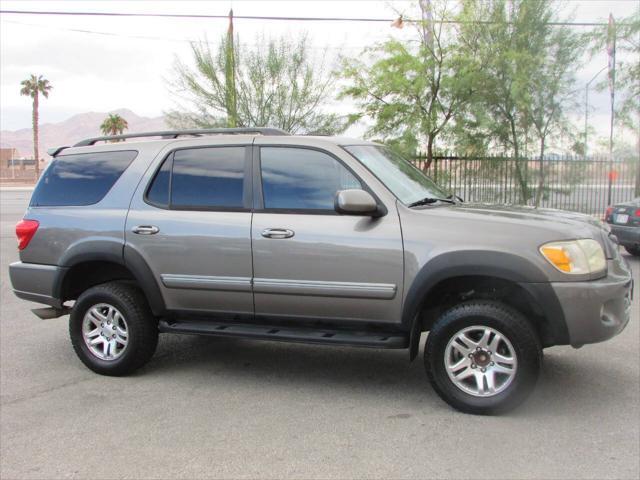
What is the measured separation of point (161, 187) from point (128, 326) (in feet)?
3.79

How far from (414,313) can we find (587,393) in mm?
1435

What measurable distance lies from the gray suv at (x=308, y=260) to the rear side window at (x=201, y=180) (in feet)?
0.04

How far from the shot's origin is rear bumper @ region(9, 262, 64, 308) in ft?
18.0

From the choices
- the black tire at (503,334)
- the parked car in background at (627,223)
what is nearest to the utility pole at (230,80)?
the parked car in background at (627,223)

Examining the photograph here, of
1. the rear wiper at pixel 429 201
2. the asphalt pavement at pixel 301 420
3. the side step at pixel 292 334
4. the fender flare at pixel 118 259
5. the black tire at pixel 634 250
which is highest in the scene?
the rear wiper at pixel 429 201

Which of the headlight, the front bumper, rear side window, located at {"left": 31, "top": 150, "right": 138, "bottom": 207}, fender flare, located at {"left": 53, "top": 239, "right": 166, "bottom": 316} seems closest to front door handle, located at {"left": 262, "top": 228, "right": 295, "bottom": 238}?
fender flare, located at {"left": 53, "top": 239, "right": 166, "bottom": 316}

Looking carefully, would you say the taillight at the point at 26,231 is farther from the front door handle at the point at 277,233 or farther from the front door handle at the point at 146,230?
the front door handle at the point at 277,233

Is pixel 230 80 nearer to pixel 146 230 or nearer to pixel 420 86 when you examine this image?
pixel 420 86

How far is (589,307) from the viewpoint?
163 inches

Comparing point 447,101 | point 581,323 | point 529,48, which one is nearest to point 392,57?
point 447,101

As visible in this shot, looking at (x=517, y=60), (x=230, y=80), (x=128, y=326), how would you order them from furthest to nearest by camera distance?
(x=230, y=80), (x=517, y=60), (x=128, y=326)

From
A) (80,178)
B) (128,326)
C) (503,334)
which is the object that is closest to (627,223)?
(503,334)

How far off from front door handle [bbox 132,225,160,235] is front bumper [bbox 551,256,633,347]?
2974 mm

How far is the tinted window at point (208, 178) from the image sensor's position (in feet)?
16.5
